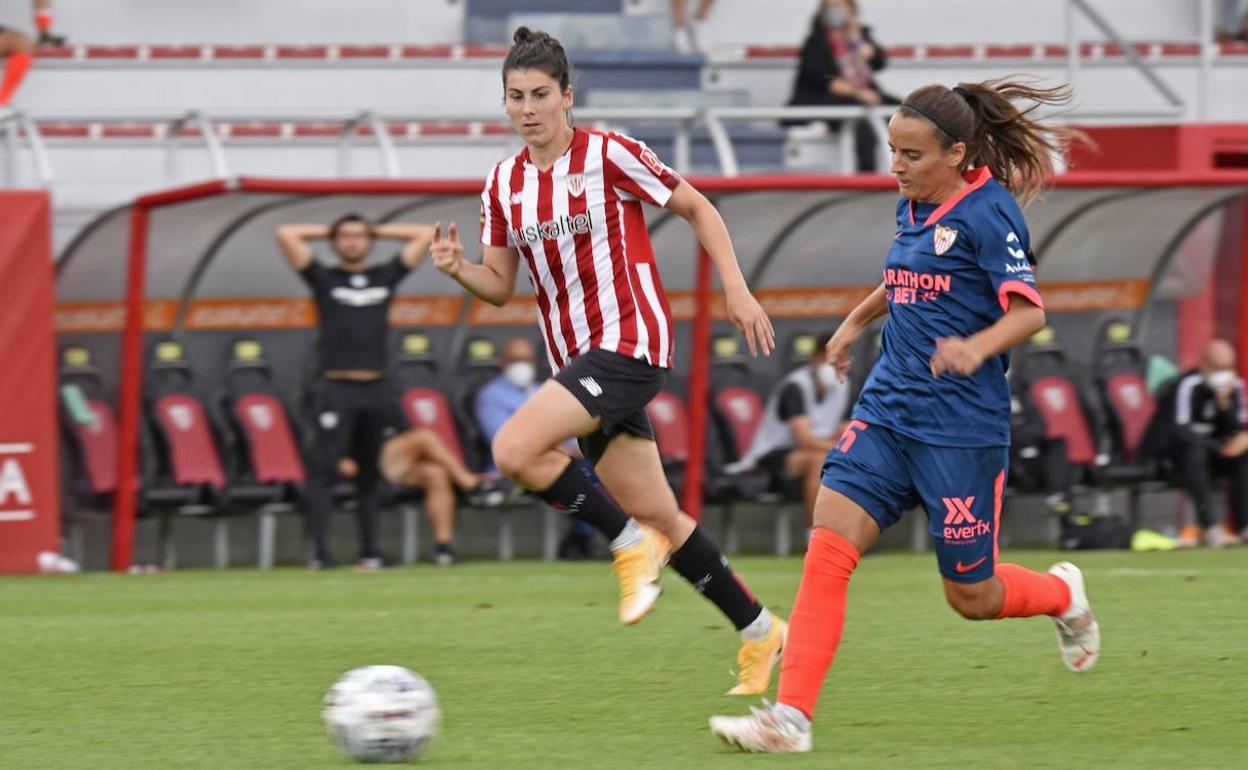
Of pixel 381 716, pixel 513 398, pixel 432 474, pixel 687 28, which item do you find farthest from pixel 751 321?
pixel 687 28

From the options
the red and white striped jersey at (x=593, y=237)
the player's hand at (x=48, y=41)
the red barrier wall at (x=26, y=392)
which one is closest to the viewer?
the red and white striped jersey at (x=593, y=237)

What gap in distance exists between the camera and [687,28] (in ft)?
58.2

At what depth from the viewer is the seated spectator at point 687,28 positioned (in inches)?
691

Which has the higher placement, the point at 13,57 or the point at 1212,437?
the point at 13,57

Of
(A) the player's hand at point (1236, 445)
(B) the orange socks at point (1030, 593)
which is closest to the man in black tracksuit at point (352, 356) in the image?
(A) the player's hand at point (1236, 445)

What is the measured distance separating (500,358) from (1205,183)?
4.43m

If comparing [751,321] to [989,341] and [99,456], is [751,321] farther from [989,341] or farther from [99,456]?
[99,456]

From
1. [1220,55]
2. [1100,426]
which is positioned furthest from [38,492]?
[1220,55]

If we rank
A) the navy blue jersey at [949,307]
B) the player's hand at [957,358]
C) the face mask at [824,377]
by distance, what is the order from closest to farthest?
the player's hand at [957,358] < the navy blue jersey at [949,307] < the face mask at [824,377]

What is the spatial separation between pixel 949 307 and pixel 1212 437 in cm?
816

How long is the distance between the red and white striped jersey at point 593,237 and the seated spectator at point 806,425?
6559 mm

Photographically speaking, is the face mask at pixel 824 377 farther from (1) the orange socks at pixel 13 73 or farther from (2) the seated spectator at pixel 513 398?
(1) the orange socks at pixel 13 73

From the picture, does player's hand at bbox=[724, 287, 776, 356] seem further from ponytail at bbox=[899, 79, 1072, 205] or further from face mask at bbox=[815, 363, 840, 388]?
face mask at bbox=[815, 363, 840, 388]

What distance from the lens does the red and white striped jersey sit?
21.1 feet
